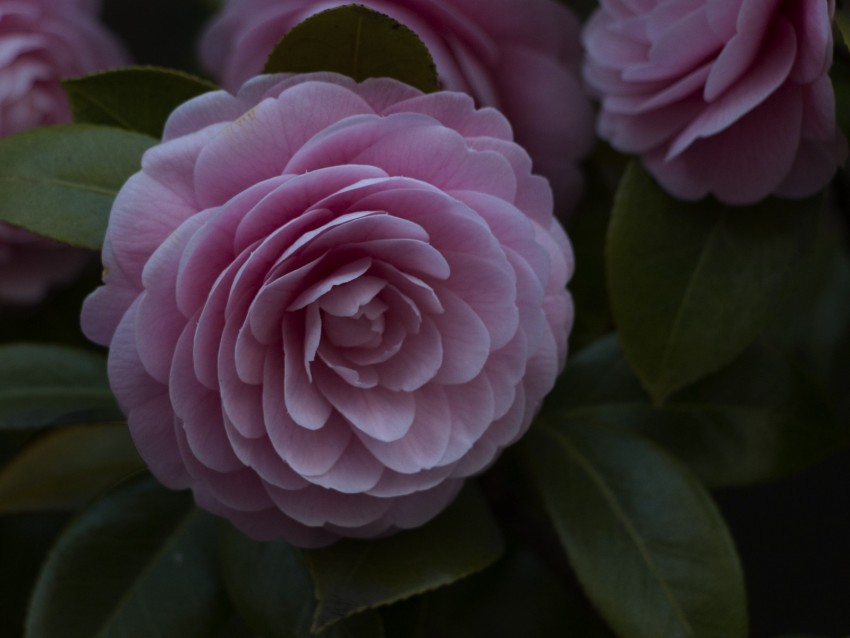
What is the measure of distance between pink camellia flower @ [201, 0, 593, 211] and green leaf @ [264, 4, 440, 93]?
74 mm

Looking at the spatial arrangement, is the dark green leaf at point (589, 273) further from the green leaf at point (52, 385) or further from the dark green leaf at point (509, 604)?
the green leaf at point (52, 385)

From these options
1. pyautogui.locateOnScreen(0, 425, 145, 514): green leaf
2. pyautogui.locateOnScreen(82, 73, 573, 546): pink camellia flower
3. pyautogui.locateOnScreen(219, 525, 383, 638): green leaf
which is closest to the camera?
pyautogui.locateOnScreen(82, 73, 573, 546): pink camellia flower

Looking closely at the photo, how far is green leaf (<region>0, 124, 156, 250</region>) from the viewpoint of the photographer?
0.53 metres

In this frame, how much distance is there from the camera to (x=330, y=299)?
18.7 inches

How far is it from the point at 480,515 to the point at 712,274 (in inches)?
8.3

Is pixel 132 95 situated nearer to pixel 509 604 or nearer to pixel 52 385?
pixel 52 385

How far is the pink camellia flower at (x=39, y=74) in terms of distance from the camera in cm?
69

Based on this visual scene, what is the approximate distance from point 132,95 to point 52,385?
0.25 meters

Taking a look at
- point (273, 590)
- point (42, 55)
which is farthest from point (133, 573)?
point (42, 55)

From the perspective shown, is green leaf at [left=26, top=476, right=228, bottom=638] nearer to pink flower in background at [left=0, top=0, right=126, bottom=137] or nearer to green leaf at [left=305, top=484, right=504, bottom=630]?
green leaf at [left=305, top=484, right=504, bottom=630]

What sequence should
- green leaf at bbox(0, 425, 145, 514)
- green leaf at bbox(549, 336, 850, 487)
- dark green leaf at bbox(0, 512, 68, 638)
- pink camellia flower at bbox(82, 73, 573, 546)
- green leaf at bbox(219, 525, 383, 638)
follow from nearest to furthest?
pink camellia flower at bbox(82, 73, 573, 546)
green leaf at bbox(219, 525, 383, 638)
green leaf at bbox(549, 336, 850, 487)
green leaf at bbox(0, 425, 145, 514)
dark green leaf at bbox(0, 512, 68, 638)

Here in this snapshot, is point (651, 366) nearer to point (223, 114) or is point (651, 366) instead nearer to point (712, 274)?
point (712, 274)

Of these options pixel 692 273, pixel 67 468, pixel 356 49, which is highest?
pixel 356 49

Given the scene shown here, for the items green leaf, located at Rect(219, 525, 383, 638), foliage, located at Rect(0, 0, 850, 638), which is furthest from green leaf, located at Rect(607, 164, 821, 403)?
green leaf, located at Rect(219, 525, 383, 638)
